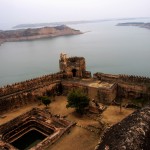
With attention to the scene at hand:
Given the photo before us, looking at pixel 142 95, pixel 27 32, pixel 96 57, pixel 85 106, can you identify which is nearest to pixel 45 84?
→ pixel 85 106

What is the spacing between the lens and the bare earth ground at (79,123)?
14.7 m

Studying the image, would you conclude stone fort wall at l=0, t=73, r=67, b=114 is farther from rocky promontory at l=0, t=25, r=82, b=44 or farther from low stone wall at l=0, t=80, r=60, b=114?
rocky promontory at l=0, t=25, r=82, b=44

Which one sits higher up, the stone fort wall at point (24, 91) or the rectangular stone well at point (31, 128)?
the stone fort wall at point (24, 91)

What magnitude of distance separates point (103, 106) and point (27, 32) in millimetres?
102346

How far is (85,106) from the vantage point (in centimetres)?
1956

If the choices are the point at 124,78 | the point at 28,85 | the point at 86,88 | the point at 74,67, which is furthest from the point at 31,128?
the point at 124,78

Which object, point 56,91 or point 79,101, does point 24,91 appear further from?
point 79,101

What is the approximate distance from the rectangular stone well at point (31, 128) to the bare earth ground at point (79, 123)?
0.80 meters

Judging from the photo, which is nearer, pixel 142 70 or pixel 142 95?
pixel 142 95

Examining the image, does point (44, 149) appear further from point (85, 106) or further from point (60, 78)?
point (60, 78)

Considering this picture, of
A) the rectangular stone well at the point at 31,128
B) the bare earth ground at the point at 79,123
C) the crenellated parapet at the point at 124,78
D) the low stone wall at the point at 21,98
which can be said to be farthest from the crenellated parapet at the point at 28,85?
the crenellated parapet at the point at 124,78

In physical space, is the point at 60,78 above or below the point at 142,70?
above

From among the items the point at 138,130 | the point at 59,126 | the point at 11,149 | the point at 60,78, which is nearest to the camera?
the point at 138,130

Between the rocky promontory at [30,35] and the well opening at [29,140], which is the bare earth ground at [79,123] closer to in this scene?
the well opening at [29,140]
